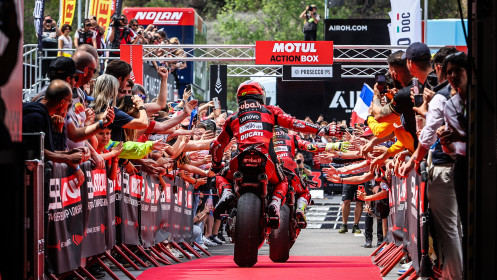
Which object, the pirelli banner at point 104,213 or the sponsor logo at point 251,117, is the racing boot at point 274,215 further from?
the pirelli banner at point 104,213

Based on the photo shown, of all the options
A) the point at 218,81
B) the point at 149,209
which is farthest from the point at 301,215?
→ the point at 218,81

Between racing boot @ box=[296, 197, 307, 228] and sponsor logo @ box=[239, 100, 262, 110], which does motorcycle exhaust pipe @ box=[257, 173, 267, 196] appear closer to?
sponsor logo @ box=[239, 100, 262, 110]

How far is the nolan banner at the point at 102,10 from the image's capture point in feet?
86.8

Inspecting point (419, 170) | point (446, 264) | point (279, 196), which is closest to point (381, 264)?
point (279, 196)

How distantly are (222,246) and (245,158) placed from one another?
7.31 metres

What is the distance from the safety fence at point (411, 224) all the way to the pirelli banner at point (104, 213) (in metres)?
3.13

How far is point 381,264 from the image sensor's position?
40.0 feet

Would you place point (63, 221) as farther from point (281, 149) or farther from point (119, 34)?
point (119, 34)

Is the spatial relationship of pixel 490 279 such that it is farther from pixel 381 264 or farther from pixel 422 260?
pixel 381 264

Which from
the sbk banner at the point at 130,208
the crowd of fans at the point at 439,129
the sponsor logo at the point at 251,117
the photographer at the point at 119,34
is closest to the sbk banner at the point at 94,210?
the sbk banner at the point at 130,208

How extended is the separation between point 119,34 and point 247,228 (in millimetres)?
15706

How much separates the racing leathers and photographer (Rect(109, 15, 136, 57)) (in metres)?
13.7

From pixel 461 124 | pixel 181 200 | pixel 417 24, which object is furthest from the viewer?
pixel 417 24

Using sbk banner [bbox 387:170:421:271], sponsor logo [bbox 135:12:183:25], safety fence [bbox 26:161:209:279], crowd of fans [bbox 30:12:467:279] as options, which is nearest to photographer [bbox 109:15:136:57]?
crowd of fans [bbox 30:12:467:279]
